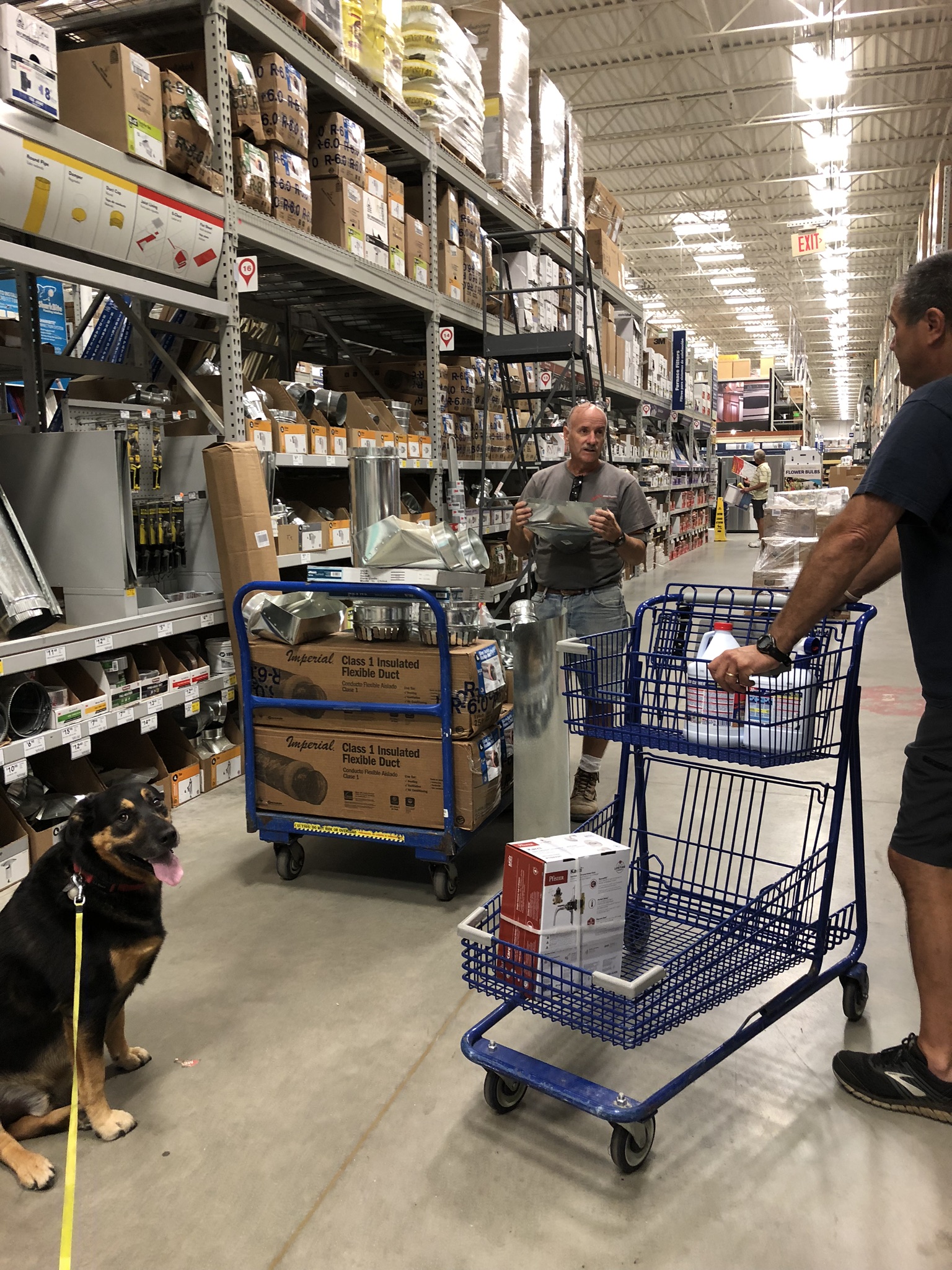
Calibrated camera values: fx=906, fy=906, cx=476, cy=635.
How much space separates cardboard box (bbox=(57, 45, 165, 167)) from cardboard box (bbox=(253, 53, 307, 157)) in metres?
0.74

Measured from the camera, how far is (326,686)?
3.03 m

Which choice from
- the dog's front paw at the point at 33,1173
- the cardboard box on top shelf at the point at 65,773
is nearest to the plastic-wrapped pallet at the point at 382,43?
the cardboard box on top shelf at the point at 65,773

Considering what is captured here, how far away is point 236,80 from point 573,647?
3.09 meters

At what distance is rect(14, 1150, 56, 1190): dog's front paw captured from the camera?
1723 millimetres

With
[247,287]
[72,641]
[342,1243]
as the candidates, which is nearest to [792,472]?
[247,287]

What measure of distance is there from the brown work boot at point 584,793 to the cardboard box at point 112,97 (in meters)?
2.84

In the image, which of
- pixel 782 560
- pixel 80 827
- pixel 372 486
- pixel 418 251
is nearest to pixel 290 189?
pixel 418 251

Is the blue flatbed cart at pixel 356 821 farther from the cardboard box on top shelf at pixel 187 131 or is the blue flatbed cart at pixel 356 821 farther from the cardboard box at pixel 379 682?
the cardboard box on top shelf at pixel 187 131

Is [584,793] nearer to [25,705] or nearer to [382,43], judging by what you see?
[25,705]

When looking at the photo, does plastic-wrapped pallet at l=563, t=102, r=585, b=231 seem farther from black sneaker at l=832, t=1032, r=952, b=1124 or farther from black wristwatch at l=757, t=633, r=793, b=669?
black sneaker at l=832, t=1032, r=952, b=1124

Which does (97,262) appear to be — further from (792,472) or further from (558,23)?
(792,472)

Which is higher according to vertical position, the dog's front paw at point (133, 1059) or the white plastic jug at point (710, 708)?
the white plastic jug at point (710, 708)

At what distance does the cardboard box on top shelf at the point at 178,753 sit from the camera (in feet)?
12.8

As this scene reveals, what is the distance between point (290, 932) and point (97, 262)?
3129mm
